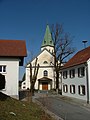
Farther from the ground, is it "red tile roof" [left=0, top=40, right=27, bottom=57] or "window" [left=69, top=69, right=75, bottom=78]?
"red tile roof" [left=0, top=40, right=27, bottom=57]

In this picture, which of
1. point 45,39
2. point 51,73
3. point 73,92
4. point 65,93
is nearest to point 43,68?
point 51,73

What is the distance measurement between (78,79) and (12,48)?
34.0 feet

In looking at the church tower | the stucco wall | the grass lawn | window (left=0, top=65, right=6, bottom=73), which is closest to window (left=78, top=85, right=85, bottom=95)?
window (left=0, top=65, right=6, bottom=73)

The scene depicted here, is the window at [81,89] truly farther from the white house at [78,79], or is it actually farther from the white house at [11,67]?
the white house at [11,67]

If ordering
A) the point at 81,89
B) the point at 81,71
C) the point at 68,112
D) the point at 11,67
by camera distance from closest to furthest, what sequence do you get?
the point at 68,112 < the point at 11,67 < the point at 81,89 < the point at 81,71

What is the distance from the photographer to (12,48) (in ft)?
78.2

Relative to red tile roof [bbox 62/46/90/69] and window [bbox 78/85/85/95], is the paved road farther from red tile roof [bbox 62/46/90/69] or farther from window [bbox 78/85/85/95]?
red tile roof [bbox 62/46/90/69]

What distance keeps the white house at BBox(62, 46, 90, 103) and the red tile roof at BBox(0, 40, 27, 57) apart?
8076 millimetres

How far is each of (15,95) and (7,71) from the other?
2883mm

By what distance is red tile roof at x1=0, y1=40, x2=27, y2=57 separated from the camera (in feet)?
72.7

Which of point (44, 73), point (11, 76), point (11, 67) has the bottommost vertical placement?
point (11, 76)

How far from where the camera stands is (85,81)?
80.2ft

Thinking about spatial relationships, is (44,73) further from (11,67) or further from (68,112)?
(68,112)

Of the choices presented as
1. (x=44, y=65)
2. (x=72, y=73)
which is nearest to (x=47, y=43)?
(x=44, y=65)
